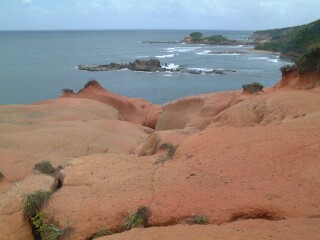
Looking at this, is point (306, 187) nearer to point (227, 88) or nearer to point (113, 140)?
point (113, 140)

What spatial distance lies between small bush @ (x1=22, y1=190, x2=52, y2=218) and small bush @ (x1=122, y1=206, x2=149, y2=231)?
1.95 m

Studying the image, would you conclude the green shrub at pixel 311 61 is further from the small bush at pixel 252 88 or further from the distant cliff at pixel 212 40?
the distant cliff at pixel 212 40

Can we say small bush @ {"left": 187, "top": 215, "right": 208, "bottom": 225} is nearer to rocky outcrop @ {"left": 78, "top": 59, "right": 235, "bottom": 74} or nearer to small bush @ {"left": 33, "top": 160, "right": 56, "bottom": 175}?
small bush @ {"left": 33, "top": 160, "right": 56, "bottom": 175}

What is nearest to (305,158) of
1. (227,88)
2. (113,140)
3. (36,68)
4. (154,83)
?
(113,140)

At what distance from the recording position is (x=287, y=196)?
6.34 meters

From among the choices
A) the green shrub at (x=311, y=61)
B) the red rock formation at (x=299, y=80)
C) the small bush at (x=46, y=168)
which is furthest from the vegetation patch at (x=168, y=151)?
the green shrub at (x=311, y=61)

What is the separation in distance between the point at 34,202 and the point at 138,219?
7.37 feet

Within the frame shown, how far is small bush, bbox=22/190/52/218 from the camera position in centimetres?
724

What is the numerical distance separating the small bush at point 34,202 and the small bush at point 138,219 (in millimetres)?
1955

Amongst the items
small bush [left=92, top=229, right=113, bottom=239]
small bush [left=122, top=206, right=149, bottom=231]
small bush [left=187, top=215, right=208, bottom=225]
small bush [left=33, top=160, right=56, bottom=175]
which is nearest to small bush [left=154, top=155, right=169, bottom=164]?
small bush [left=33, top=160, right=56, bottom=175]

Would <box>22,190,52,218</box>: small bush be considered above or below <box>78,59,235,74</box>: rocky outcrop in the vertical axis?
above

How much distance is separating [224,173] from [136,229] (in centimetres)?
236

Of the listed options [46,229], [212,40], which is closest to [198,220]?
[46,229]

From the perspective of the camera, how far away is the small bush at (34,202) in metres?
7.24
